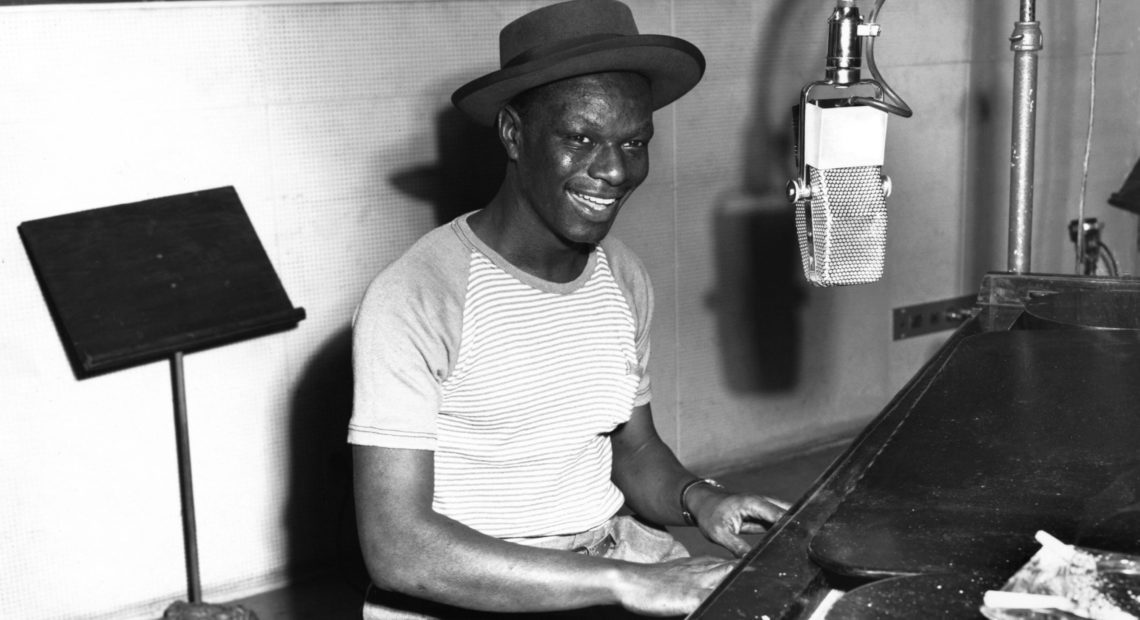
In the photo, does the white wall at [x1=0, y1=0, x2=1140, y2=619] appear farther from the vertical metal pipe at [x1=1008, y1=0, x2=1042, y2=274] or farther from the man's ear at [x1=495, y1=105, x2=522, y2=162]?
the vertical metal pipe at [x1=1008, y1=0, x2=1042, y2=274]

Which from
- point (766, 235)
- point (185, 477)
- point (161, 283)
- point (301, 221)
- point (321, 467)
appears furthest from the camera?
point (766, 235)

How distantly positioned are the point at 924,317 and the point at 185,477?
2.87 meters

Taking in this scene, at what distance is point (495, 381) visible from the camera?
6.48ft

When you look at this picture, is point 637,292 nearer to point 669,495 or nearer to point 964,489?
point 669,495

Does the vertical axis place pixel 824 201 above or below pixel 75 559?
above

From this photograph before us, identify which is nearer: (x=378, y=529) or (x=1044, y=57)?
(x=378, y=529)

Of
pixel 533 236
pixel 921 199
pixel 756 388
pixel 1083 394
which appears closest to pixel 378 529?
pixel 533 236

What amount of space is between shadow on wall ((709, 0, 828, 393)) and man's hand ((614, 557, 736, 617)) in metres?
2.62

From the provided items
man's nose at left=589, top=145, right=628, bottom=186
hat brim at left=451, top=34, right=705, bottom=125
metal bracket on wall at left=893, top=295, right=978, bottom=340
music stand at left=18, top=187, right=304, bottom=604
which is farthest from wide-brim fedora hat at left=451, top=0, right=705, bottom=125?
metal bracket on wall at left=893, top=295, right=978, bottom=340

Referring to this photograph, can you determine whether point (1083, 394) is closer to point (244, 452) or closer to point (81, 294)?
point (81, 294)

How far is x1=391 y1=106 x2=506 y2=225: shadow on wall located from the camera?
137 inches

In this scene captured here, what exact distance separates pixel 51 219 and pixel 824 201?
2.06 m

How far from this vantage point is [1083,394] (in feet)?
5.15

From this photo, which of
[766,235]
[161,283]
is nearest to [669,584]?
[161,283]
